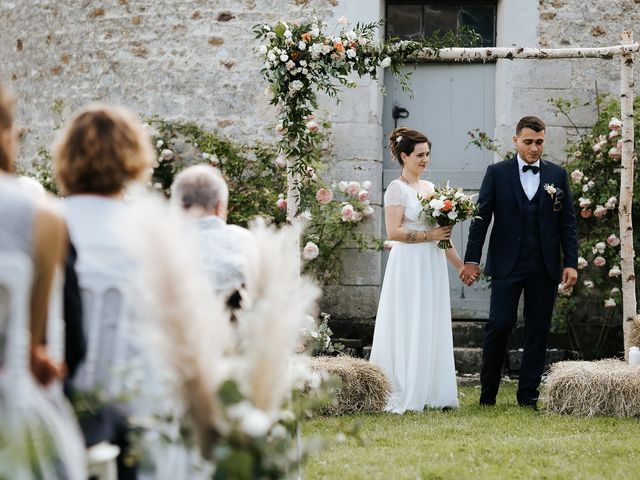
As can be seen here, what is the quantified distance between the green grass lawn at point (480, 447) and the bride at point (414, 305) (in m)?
0.31

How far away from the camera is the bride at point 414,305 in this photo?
7.39 meters

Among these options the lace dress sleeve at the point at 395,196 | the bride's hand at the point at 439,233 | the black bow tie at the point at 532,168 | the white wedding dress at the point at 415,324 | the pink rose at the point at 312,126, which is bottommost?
the white wedding dress at the point at 415,324

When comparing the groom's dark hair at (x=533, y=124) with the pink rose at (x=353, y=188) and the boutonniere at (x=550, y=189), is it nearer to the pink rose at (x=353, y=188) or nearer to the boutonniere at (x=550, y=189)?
the boutonniere at (x=550, y=189)

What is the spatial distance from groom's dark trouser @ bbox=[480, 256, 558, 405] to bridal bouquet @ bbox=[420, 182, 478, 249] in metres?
0.49

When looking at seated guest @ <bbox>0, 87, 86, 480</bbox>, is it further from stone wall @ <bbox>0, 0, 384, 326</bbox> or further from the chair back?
stone wall @ <bbox>0, 0, 384, 326</bbox>

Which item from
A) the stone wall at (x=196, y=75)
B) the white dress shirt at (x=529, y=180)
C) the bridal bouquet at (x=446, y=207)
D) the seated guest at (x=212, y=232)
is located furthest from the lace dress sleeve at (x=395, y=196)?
the seated guest at (x=212, y=232)

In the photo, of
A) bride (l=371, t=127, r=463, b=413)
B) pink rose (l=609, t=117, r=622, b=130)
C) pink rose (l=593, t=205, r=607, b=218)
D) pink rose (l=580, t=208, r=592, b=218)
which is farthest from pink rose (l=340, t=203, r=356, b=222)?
pink rose (l=609, t=117, r=622, b=130)

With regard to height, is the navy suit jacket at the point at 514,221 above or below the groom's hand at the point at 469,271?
above

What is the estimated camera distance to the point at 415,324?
24.3 feet

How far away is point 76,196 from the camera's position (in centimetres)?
335

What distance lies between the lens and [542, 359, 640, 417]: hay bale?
6.91 meters

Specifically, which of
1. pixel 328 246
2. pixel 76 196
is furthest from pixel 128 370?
pixel 328 246

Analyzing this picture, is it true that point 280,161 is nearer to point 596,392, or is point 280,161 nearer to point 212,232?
point 596,392

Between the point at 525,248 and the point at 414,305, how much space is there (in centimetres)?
85
